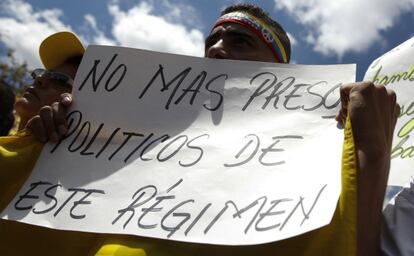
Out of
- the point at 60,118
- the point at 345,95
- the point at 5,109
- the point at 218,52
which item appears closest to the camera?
the point at 345,95

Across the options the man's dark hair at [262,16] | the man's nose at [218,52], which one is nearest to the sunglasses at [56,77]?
the man's nose at [218,52]

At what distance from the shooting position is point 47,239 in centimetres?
85

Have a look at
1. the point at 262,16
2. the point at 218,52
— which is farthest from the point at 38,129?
the point at 262,16

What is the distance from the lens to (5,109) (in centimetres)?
171

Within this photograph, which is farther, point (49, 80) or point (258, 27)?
point (258, 27)

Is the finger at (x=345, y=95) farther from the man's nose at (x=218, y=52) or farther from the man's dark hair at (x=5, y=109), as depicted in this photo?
the man's dark hair at (x=5, y=109)

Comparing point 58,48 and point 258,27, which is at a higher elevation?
point 258,27

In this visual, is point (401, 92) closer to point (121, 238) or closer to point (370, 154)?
point (370, 154)

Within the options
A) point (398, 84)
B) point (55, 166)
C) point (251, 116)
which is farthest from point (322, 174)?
point (55, 166)

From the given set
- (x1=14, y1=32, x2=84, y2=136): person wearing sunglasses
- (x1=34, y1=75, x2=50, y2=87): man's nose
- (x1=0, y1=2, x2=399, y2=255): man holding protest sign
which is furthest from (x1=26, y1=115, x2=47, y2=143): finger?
(x1=0, y1=2, x2=399, y2=255): man holding protest sign

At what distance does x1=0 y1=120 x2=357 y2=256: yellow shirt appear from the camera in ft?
2.10

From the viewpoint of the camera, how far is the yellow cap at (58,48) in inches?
52.5

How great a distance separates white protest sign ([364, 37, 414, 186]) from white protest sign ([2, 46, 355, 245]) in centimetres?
20

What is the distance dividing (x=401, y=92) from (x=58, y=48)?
107cm
